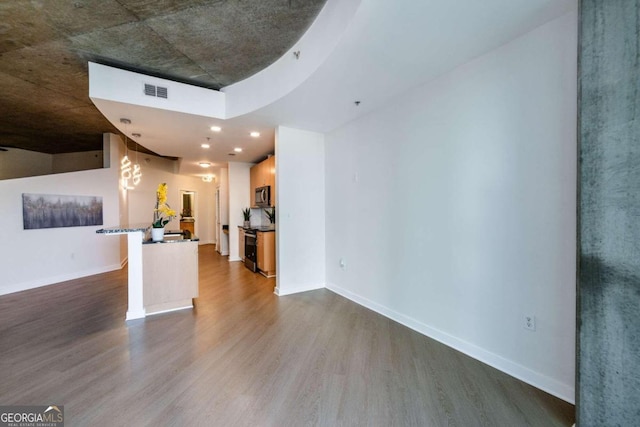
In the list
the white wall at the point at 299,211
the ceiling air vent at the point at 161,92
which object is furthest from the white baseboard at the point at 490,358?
the ceiling air vent at the point at 161,92

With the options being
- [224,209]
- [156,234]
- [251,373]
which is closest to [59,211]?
[156,234]

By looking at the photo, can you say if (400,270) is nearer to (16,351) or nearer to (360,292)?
(360,292)

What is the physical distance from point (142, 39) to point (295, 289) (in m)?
3.70

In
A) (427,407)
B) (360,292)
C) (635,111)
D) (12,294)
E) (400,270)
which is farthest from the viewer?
(12,294)

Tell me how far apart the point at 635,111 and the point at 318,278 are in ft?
12.9

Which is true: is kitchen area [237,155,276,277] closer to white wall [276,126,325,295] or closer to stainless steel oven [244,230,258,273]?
stainless steel oven [244,230,258,273]

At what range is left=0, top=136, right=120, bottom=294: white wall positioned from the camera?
4379 mm

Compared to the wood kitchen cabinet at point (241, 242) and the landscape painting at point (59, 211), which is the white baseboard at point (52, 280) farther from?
the wood kitchen cabinet at point (241, 242)

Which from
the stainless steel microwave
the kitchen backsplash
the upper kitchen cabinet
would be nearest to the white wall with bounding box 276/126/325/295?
the upper kitchen cabinet

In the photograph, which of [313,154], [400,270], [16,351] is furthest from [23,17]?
[400,270]

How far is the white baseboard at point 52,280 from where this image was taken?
4.32 m

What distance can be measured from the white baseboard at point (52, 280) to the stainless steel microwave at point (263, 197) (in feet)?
11.9

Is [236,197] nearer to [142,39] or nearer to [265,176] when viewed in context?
[265,176]

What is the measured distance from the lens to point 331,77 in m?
2.54
